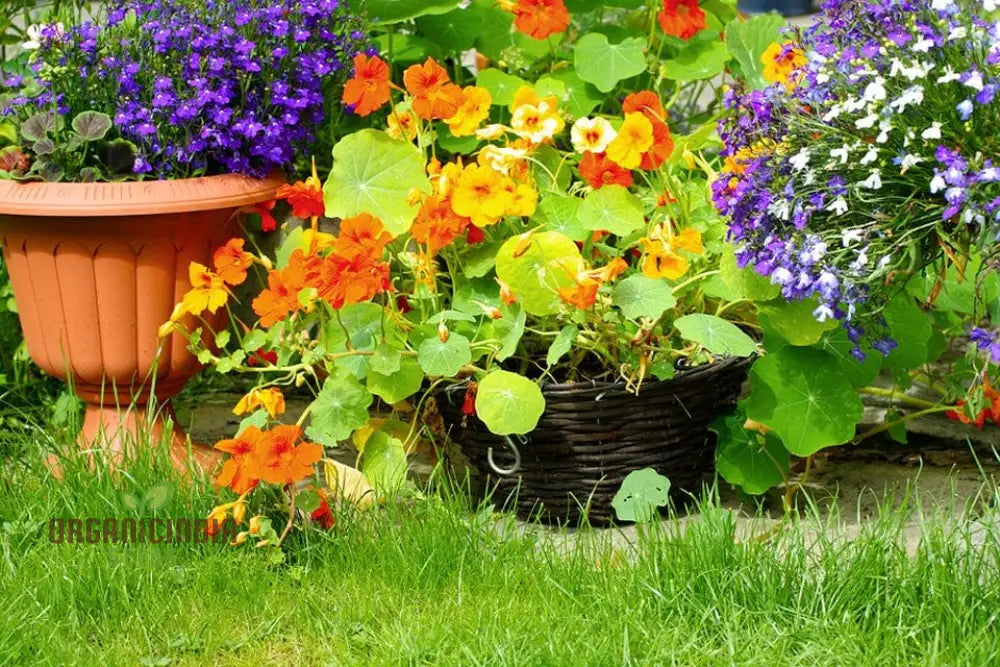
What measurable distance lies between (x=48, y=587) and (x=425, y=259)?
90 centimetres

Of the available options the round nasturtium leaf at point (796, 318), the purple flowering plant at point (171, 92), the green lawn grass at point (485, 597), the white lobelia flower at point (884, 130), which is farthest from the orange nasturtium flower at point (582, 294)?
the purple flowering plant at point (171, 92)

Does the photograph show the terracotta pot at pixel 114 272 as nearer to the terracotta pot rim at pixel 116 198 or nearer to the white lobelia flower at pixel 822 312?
the terracotta pot rim at pixel 116 198

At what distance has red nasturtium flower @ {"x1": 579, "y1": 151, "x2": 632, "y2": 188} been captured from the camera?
259 cm

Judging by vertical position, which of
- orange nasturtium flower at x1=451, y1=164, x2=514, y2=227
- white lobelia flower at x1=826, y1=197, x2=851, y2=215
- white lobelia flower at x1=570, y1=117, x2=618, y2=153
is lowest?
orange nasturtium flower at x1=451, y1=164, x2=514, y2=227

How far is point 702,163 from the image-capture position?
104 inches

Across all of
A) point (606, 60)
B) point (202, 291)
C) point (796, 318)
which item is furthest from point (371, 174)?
point (796, 318)

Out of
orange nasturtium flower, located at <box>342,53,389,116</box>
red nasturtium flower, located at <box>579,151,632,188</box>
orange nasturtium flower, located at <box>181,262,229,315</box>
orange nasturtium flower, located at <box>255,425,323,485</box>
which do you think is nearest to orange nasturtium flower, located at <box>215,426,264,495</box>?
orange nasturtium flower, located at <box>255,425,323,485</box>

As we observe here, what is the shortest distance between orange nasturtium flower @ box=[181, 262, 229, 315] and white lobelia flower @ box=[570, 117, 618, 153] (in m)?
0.75

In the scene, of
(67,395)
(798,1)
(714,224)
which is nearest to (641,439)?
(714,224)

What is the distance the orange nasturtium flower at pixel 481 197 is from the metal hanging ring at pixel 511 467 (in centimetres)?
43

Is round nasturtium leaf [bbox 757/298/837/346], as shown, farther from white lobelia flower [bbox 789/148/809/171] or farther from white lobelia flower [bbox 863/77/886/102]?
white lobelia flower [bbox 863/77/886/102]

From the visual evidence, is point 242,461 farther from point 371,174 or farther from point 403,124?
point 403,124

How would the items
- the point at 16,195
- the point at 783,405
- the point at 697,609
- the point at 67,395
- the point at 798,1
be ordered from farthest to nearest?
the point at 798,1 → the point at 67,395 → the point at 16,195 → the point at 783,405 → the point at 697,609

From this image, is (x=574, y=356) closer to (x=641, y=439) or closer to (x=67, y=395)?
(x=641, y=439)
